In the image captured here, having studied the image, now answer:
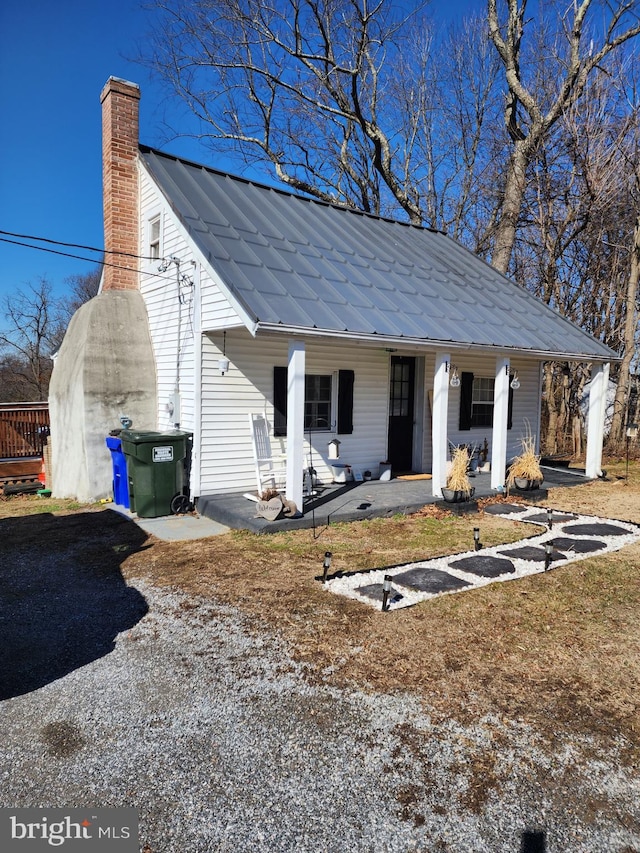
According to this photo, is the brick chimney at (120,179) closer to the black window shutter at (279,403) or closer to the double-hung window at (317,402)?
the black window shutter at (279,403)

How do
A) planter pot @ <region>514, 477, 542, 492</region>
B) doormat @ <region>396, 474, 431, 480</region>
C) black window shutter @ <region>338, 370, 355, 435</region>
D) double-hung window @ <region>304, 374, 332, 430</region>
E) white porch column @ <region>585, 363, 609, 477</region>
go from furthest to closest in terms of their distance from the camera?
white porch column @ <region>585, 363, 609, 477</region> → doormat @ <region>396, 474, 431, 480</region> → black window shutter @ <region>338, 370, 355, 435</region> → double-hung window @ <region>304, 374, 332, 430</region> → planter pot @ <region>514, 477, 542, 492</region>

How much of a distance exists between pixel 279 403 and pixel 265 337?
188cm

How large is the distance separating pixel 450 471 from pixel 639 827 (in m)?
6.50

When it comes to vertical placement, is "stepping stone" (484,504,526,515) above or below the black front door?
below

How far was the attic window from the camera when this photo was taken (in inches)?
385

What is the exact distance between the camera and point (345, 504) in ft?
27.0

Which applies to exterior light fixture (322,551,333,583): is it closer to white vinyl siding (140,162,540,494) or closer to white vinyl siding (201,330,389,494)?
white vinyl siding (140,162,540,494)

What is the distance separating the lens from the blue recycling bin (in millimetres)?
8570

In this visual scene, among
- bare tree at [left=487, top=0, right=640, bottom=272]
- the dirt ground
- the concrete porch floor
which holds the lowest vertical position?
the dirt ground

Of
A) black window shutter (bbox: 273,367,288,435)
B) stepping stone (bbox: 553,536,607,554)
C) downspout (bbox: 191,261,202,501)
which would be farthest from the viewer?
black window shutter (bbox: 273,367,288,435)

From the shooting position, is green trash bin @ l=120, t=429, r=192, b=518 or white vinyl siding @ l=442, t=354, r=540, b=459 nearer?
green trash bin @ l=120, t=429, r=192, b=518

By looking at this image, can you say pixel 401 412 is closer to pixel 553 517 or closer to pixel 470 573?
pixel 553 517

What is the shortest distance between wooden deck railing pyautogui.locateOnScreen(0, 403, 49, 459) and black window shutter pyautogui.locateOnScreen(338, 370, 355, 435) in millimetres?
7149

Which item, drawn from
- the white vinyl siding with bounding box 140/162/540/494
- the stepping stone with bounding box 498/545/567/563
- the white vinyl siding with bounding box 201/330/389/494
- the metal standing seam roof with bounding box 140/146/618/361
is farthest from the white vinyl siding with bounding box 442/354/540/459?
the stepping stone with bounding box 498/545/567/563
